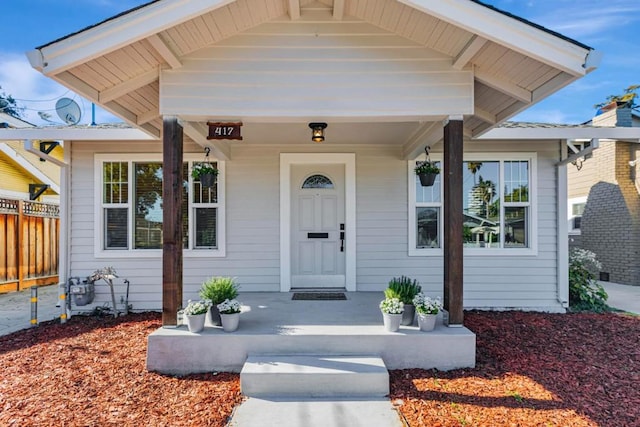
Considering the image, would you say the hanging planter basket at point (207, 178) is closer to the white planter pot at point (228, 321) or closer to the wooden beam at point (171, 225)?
the wooden beam at point (171, 225)

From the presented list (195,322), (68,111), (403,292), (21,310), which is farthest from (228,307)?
(68,111)

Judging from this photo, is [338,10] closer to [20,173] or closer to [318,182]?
[318,182]

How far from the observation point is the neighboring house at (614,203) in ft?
27.4

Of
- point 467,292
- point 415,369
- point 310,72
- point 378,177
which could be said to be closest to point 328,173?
point 378,177

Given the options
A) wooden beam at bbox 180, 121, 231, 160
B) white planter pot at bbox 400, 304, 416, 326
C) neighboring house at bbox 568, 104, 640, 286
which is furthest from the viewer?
neighboring house at bbox 568, 104, 640, 286

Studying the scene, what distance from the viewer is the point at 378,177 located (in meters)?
5.84

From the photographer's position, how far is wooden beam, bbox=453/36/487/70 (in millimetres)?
3320

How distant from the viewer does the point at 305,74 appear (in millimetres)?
3705

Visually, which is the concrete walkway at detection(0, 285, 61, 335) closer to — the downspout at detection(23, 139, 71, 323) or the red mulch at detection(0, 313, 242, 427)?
the downspout at detection(23, 139, 71, 323)

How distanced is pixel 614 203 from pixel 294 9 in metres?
9.17

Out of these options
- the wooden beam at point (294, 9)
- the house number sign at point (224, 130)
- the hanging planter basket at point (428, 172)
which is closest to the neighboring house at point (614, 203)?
the hanging planter basket at point (428, 172)

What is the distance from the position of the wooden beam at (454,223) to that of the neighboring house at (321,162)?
0.06 feet

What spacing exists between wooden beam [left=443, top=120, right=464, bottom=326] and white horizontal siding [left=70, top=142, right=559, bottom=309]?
2.04 metres

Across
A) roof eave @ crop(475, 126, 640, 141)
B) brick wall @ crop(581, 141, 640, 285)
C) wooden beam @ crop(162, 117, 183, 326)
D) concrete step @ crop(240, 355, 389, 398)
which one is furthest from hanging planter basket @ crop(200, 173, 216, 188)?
brick wall @ crop(581, 141, 640, 285)
